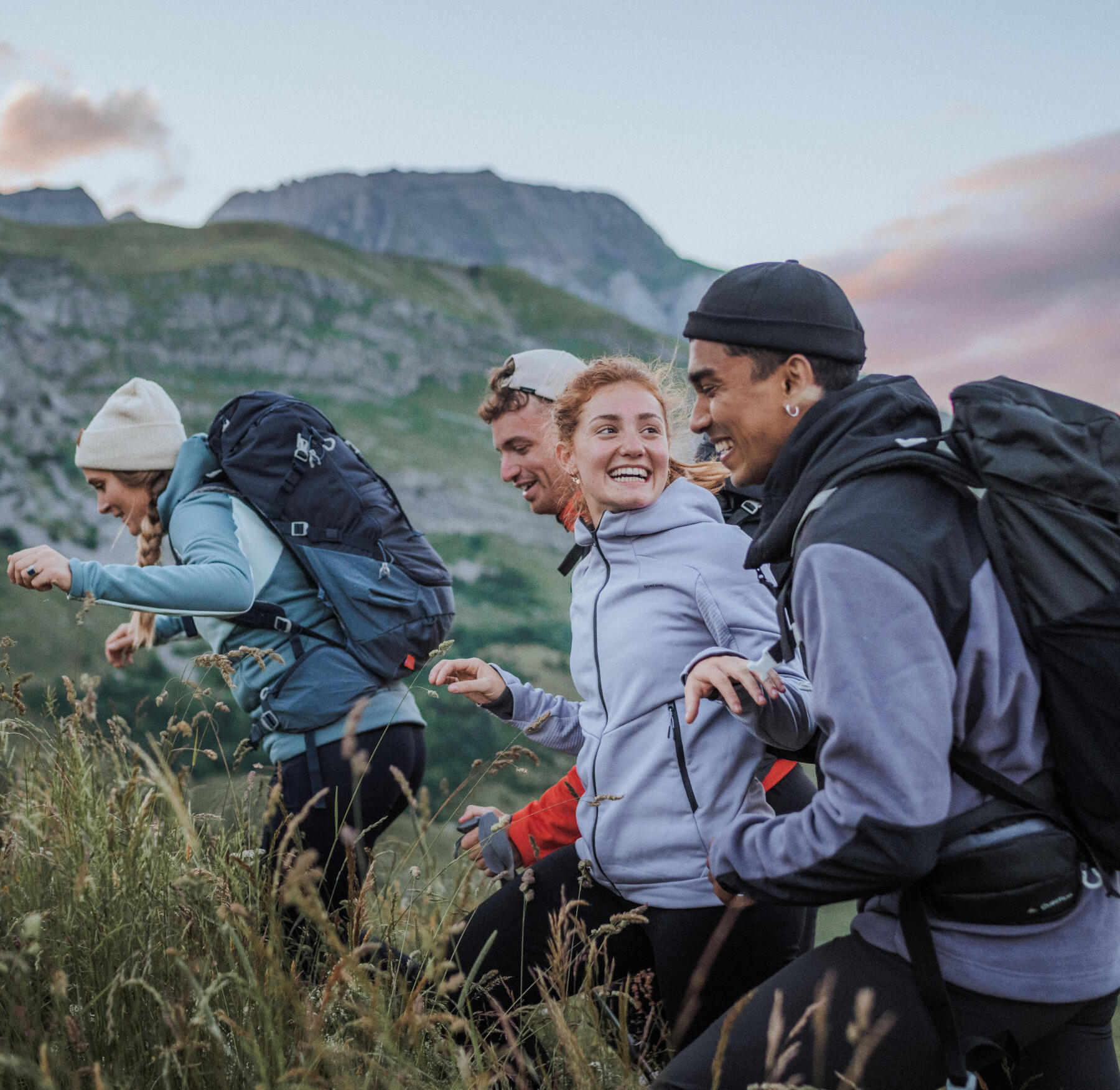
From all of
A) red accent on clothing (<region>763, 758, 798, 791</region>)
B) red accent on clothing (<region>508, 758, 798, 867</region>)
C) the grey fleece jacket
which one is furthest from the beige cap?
the grey fleece jacket

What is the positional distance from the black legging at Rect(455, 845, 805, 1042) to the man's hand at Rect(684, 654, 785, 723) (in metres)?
0.59

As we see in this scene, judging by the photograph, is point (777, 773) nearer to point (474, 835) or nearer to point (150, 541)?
point (474, 835)

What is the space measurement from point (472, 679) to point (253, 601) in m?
0.84

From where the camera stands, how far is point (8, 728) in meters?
2.92

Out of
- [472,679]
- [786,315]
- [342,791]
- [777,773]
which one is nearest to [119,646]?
[342,791]

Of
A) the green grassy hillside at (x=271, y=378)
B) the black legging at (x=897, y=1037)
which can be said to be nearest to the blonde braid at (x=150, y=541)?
the black legging at (x=897, y=1037)

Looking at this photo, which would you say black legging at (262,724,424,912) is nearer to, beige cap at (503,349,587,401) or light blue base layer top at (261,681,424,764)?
light blue base layer top at (261,681,424,764)

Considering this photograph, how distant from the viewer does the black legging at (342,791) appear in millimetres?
3113

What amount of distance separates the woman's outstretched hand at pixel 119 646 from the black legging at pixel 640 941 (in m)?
1.95

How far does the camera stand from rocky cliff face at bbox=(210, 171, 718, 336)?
82938 millimetres

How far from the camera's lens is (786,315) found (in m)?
1.92

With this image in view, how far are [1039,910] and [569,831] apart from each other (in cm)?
143

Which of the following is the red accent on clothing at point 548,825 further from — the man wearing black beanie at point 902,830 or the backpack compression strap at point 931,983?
the backpack compression strap at point 931,983

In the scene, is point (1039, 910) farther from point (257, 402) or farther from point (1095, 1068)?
point (257, 402)
